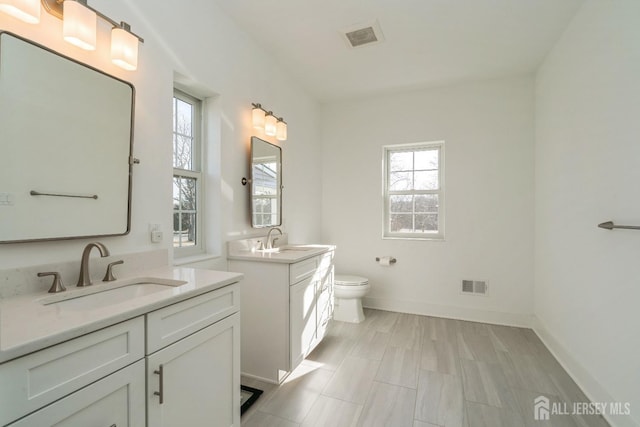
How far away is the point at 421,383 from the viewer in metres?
1.99

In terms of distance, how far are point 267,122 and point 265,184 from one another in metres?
0.52

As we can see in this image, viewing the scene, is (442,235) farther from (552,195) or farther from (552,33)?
(552,33)

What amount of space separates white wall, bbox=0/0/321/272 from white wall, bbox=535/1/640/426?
232cm

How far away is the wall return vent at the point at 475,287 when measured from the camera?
10.3 feet

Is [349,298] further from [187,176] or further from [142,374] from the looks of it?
[142,374]

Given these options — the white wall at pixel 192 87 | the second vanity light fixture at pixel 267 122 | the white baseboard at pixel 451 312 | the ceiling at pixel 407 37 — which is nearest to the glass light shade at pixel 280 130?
the second vanity light fixture at pixel 267 122

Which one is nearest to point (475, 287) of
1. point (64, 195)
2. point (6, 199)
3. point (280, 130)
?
point (280, 130)

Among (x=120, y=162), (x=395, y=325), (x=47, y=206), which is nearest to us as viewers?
(x=47, y=206)

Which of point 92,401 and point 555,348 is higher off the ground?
point 92,401

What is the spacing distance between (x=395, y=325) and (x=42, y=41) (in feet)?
10.6

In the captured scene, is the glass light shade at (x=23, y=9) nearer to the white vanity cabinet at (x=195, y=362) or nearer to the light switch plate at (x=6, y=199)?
the light switch plate at (x=6, y=199)

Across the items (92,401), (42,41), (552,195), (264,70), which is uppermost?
(264,70)

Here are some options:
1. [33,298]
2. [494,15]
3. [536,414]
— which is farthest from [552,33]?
[33,298]

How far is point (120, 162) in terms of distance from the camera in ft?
4.58
